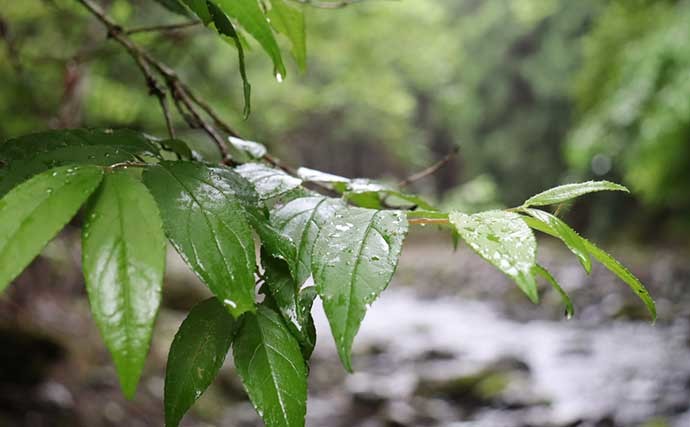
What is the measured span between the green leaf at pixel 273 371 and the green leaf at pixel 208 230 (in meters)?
0.08

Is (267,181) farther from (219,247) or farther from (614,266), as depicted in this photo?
(614,266)

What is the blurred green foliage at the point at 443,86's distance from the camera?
2.35 metres

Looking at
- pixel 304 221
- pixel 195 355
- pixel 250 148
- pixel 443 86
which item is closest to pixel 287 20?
pixel 250 148

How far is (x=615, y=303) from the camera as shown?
5648 millimetres

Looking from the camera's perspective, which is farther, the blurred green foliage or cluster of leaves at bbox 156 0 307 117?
the blurred green foliage

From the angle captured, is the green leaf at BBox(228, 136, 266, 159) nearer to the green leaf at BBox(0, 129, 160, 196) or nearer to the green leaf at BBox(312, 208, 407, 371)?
the green leaf at BBox(0, 129, 160, 196)

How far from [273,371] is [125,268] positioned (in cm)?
16

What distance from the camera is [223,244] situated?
0.39m

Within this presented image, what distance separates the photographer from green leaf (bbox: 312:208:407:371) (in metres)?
0.35

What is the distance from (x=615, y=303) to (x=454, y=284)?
A: 266 cm

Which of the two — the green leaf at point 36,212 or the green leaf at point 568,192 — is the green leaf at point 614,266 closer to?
the green leaf at point 568,192

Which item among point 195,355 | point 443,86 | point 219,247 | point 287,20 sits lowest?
point 443,86

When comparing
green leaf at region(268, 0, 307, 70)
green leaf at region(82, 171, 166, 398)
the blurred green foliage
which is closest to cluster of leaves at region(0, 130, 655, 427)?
green leaf at region(82, 171, 166, 398)

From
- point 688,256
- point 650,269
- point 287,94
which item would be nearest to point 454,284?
point 650,269
